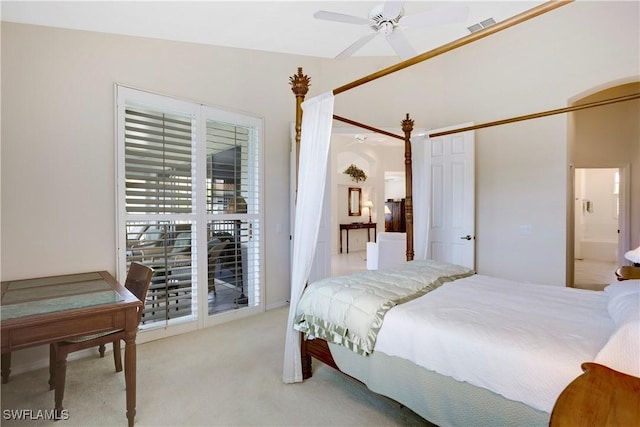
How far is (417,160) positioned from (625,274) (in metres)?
2.08

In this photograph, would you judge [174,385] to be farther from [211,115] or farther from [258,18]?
[258,18]

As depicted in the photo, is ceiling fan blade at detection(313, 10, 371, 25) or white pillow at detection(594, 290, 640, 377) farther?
ceiling fan blade at detection(313, 10, 371, 25)

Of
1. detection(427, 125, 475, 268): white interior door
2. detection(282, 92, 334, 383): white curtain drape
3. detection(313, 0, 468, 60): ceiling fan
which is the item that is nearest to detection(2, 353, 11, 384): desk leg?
detection(282, 92, 334, 383): white curtain drape

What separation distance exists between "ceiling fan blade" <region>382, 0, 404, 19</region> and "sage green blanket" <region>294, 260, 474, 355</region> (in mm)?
2034

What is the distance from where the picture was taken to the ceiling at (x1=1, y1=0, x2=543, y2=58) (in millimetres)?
2574

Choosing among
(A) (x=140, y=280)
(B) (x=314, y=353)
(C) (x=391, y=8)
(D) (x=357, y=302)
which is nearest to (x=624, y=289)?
(D) (x=357, y=302)

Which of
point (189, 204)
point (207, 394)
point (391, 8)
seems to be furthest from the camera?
point (189, 204)

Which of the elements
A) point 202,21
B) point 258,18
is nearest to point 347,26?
point 258,18

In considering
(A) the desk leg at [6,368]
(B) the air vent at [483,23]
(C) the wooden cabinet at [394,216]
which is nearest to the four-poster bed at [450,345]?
(A) the desk leg at [6,368]

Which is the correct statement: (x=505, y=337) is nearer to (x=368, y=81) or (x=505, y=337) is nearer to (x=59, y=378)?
(x=368, y=81)

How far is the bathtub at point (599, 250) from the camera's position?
7.59m

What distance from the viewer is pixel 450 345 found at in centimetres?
158

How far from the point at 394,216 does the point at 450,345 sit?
32.2 ft

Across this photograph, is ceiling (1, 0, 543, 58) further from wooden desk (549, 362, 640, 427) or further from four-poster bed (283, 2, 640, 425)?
wooden desk (549, 362, 640, 427)
